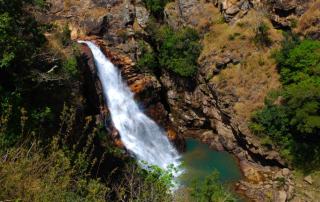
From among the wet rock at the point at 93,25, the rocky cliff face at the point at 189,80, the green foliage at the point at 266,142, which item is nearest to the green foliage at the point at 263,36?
the rocky cliff face at the point at 189,80

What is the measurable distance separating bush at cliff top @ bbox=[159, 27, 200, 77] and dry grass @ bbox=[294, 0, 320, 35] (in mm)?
8167

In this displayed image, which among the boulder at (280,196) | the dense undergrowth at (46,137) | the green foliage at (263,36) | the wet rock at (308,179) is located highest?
the green foliage at (263,36)

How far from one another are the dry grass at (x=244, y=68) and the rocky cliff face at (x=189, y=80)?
14 centimetres

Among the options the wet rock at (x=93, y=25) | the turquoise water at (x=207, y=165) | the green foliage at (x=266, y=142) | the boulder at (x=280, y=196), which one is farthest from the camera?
the wet rock at (x=93, y=25)

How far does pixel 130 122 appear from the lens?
17266 millimetres

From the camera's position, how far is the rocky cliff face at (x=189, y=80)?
49.8ft

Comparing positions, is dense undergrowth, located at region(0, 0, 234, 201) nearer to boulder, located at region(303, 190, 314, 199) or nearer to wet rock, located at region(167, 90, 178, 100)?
boulder, located at region(303, 190, 314, 199)

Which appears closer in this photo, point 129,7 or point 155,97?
point 155,97

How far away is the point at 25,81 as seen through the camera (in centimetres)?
911

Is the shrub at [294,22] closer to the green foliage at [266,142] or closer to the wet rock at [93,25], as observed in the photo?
the green foliage at [266,142]

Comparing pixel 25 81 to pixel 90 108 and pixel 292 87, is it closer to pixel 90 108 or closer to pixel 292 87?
pixel 90 108

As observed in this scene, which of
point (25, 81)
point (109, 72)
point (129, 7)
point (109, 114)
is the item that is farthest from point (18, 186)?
point (129, 7)

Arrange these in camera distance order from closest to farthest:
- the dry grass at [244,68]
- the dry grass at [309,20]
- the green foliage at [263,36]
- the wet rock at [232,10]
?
1. the dry grass at [309,20]
2. the dry grass at [244,68]
3. the green foliage at [263,36]
4. the wet rock at [232,10]

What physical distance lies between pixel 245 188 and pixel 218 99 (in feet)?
→ 23.0
